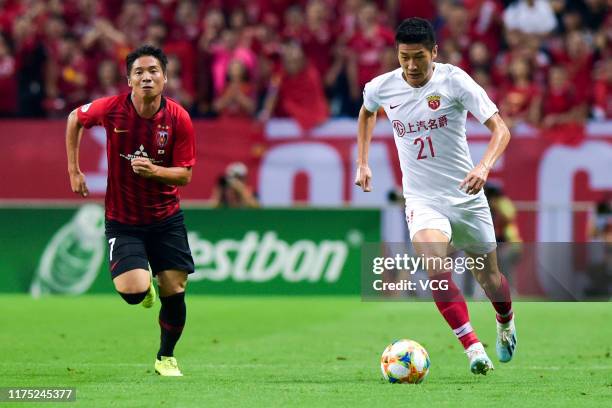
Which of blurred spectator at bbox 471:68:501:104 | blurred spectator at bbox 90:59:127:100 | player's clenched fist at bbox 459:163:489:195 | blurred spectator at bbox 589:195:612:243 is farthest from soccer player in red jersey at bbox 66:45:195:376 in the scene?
blurred spectator at bbox 90:59:127:100

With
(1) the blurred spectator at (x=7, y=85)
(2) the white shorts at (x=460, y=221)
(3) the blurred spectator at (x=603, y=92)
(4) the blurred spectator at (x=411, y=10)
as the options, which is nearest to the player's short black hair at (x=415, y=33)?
(2) the white shorts at (x=460, y=221)

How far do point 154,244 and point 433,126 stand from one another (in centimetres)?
234

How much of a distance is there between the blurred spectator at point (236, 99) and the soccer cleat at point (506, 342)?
10478 mm

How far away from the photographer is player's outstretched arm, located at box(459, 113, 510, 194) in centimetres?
870

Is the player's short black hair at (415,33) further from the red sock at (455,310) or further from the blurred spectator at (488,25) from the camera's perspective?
the blurred spectator at (488,25)

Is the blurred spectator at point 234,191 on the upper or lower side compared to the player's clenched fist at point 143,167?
lower

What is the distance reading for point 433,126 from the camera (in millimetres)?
9570

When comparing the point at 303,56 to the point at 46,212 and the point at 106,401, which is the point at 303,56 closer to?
the point at 46,212

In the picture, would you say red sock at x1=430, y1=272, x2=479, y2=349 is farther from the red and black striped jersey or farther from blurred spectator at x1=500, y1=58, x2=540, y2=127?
blurred spectator at x1=500, y1=58, x2=540, y2=127

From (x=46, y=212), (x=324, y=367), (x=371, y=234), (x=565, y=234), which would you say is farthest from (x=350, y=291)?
(x=324, y=367)

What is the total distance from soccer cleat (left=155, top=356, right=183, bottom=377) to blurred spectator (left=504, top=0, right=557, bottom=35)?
482 inches

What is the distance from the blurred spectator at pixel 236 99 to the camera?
782 inches

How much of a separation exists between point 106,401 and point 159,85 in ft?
8.47

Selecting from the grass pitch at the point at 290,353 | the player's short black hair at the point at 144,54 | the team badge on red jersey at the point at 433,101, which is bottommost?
the grass pitch at the point at 290,353
